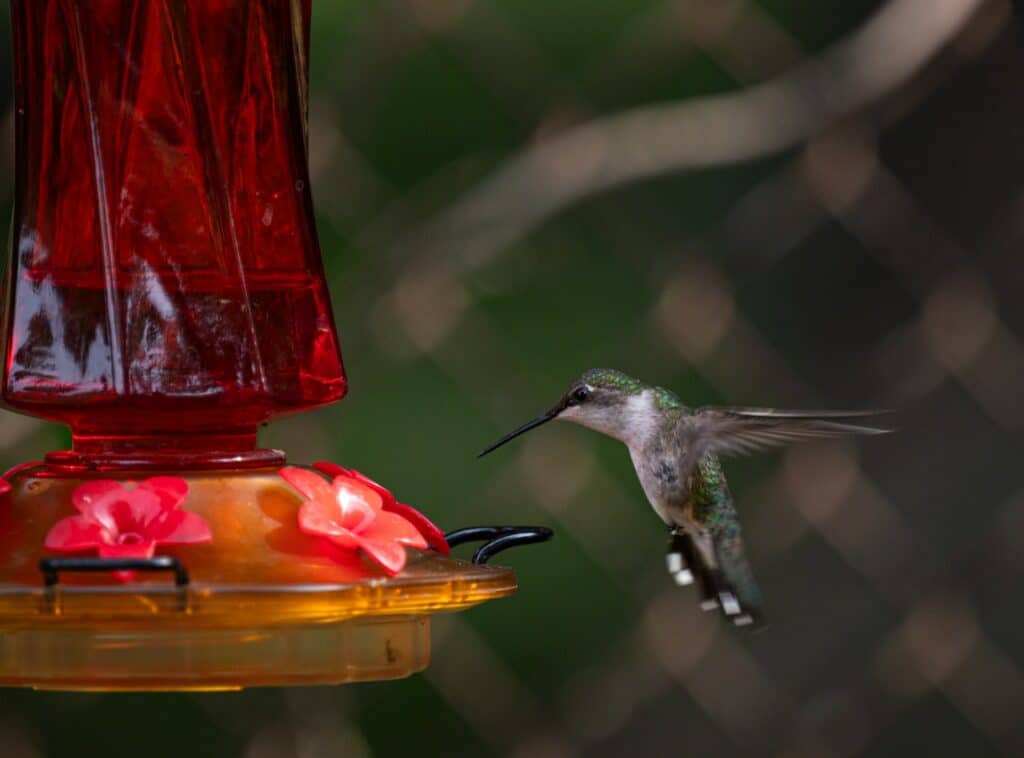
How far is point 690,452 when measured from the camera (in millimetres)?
2643

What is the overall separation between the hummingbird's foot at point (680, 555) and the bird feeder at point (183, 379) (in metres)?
0.64

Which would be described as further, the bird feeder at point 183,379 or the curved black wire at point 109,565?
the bird feeder at point 183,379

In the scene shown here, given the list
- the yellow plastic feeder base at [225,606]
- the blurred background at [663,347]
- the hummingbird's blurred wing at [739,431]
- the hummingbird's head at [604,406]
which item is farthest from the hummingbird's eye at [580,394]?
the blurred background at [663,347]

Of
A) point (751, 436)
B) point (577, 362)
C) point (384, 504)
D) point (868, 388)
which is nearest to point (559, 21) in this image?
point (577, 362)

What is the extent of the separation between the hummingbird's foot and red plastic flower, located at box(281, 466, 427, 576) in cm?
85

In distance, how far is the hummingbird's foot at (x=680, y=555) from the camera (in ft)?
8.86

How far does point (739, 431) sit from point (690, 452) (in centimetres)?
8

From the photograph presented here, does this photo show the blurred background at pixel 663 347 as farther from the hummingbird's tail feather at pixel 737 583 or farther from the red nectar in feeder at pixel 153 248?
the red nectar in feeder at pixel 153 248

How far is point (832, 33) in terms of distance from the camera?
4426 millimetres

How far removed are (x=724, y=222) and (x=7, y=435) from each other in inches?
62.4

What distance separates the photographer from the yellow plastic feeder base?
5.25ft

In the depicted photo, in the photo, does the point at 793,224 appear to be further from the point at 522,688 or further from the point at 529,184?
the point at 522,688

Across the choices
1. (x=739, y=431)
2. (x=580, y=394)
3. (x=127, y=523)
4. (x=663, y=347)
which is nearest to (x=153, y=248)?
(x=127, y=523)

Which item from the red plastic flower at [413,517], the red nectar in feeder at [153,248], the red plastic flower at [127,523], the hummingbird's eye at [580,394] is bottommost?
the red plastic flower at [413,517]
